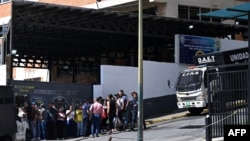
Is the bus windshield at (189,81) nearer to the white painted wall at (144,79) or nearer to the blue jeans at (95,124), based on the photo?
the white painted wall at (144,79)

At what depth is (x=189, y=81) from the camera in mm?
26438

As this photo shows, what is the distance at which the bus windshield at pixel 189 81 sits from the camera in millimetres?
26047

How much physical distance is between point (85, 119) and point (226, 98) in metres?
10.5

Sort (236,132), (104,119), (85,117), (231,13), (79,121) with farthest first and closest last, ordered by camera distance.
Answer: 1. (79,121)
2. (104,119)
3. (85,117)
4. (231,13)
5. (236,132)

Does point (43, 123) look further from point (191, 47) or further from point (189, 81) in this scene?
point (191, 47)

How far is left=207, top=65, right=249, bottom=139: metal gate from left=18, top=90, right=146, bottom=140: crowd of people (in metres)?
9.18

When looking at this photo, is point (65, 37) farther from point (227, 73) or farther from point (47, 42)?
point (227, 73)

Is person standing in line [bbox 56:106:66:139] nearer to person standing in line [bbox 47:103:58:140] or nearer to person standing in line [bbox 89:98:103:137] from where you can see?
person standing in line [bbox 47:103:58:140]

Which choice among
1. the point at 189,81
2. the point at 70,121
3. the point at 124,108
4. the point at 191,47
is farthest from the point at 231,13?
the point at 191,47

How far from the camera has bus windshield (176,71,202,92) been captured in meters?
26.0

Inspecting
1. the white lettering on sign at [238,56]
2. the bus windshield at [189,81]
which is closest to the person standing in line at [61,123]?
the bus windshield at [189,81]

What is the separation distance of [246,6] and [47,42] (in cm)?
2609

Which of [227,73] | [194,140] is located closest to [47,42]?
[194,140]

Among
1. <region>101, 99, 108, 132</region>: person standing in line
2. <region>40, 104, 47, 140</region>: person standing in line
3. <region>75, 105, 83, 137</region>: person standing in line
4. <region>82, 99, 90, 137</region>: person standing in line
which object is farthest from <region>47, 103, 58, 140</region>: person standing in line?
<region>101, 99, 108, 132</region>: person standing in line
